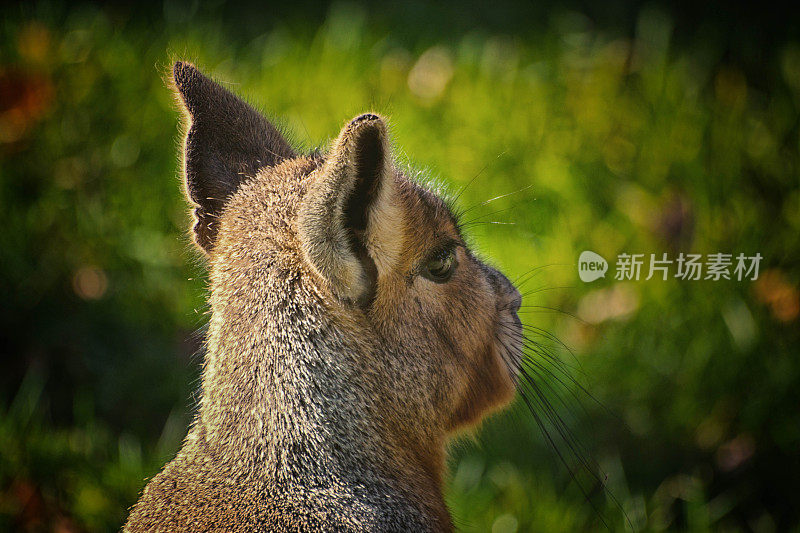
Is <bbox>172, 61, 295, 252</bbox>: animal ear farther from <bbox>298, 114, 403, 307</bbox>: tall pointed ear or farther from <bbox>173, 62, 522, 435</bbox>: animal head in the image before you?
<bbox>298, 114, 403, 307</bbox>: tall pointed ear

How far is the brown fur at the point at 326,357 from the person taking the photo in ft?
5.13

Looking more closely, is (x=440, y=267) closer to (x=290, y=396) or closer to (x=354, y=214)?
(x=354, y=214)

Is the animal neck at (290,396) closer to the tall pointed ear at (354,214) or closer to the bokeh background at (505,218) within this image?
the tall pointed ear at (354,214)

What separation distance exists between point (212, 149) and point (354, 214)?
557 mm

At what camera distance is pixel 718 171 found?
3395 millimetres

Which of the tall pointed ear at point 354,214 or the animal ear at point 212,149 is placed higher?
the animal ear at point 212,149

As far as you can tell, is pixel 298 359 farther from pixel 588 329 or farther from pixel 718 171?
pixel 718 171

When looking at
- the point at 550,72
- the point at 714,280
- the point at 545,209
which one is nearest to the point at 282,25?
the point at 550,72

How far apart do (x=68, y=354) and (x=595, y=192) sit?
219 centimetres


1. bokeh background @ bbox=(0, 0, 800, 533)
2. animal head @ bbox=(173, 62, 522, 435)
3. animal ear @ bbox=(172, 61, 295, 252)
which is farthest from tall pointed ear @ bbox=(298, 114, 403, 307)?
bokeh background @ bbox=(0, 0, 800, 533)

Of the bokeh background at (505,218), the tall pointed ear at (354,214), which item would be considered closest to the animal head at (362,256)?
the tall pointed ear at (354,214)

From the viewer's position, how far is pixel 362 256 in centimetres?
163

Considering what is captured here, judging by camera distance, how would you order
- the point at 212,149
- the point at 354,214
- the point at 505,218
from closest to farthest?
1. the point at 354,214
2. the point at 212,149
3. the point at 505,218

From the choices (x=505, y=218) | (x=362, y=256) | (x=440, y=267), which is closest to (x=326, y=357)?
(x=362, y=256)
